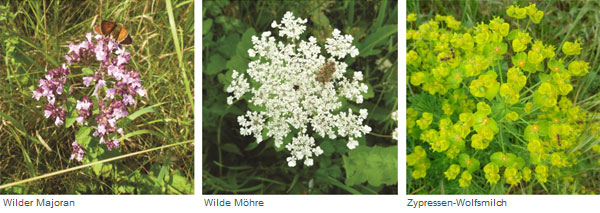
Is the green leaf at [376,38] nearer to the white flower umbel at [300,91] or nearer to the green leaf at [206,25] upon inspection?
the white flower umbel at [300,91]

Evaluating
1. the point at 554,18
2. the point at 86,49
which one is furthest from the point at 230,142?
the point at 554,18

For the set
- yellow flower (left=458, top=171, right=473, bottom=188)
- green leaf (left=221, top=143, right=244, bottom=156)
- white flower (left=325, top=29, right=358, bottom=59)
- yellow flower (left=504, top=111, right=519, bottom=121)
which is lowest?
yellow flower (left=458, top=171, right=473, bottom=188)

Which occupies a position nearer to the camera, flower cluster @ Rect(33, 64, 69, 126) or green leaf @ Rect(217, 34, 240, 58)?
flower cluster @ Rect(33, 64, 69, 126)

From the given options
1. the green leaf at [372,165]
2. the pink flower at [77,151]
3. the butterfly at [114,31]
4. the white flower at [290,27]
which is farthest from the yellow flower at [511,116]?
the pink flower at [77,151]

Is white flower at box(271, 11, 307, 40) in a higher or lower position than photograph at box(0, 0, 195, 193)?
higher

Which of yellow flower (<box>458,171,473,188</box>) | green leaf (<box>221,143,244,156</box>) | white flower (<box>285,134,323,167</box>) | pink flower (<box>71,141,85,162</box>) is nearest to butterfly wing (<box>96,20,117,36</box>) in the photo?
pink flower (<box>71,141,85,162</box>)

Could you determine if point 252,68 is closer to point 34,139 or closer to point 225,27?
point 225,27

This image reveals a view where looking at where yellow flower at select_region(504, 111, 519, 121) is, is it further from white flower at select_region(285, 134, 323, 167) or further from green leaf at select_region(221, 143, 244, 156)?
green leaf at select_region(221, 143, 244, 156)
